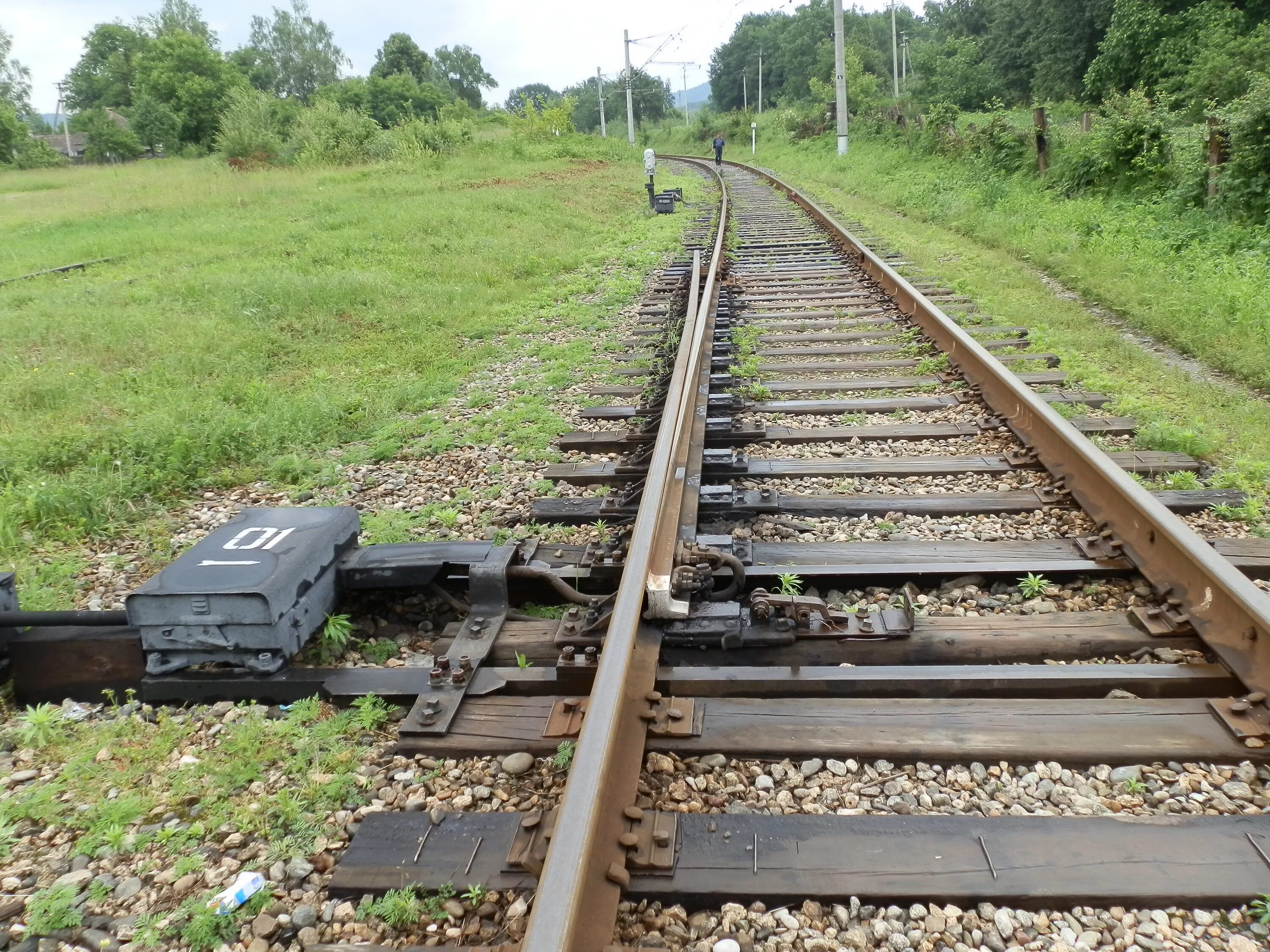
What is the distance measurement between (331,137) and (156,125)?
4191 centimetres

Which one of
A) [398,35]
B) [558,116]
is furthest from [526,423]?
[398,35]

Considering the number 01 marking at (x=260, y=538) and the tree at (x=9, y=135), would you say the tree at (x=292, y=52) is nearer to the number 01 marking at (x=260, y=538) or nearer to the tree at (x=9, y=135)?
the tree at (x=9, y=135)

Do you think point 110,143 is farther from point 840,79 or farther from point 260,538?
point 260,538

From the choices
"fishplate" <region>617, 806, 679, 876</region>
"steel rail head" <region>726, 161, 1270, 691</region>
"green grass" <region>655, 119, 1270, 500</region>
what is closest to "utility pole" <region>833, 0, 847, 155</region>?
"green grass" <region>655, 119, 1270, 500</region>

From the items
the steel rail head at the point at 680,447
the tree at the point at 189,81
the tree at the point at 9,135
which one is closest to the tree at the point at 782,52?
the tree at the point at 189,81

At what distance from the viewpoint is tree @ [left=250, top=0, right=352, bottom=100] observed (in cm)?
9575

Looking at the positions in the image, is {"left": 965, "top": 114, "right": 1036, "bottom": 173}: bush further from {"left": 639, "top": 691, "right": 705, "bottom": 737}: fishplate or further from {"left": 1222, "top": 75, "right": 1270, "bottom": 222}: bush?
{"left": 639, "top": 691, "right": 705, "bottom": 737}: fishplate

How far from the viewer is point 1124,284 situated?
8273 mm

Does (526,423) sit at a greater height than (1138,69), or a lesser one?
lesser

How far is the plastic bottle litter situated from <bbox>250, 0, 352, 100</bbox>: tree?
353ft

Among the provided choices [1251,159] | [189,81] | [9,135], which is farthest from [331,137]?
[9,135]

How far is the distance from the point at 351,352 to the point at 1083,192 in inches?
420

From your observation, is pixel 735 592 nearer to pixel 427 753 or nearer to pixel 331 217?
pixel 427 753

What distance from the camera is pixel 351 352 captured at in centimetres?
749
